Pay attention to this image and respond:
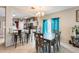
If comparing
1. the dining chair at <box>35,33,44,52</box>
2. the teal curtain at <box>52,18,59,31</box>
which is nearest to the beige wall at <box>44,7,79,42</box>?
the teal curtain at <box>52,18,59,31</box>

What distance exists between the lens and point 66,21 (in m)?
2.58

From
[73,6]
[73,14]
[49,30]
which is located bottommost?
[49,30]

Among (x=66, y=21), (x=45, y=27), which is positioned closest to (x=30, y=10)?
(x=45, y=27)

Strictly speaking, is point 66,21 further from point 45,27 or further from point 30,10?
point 30,10

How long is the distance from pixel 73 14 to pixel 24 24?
1.02 m

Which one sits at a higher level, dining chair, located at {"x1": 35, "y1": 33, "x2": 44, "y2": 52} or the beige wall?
the beige wall

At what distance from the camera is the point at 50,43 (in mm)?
2633

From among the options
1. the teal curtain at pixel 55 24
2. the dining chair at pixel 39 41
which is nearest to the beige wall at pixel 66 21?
the teal curtain at pixel 55 24

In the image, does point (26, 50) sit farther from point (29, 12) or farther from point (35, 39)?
point (29, 12)

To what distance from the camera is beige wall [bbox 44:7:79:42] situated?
99.7 inches

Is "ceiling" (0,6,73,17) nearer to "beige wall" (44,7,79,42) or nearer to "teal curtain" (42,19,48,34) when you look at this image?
"beige wall" (44,7,79,42)

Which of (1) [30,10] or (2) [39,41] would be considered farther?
(2) [39,41]
